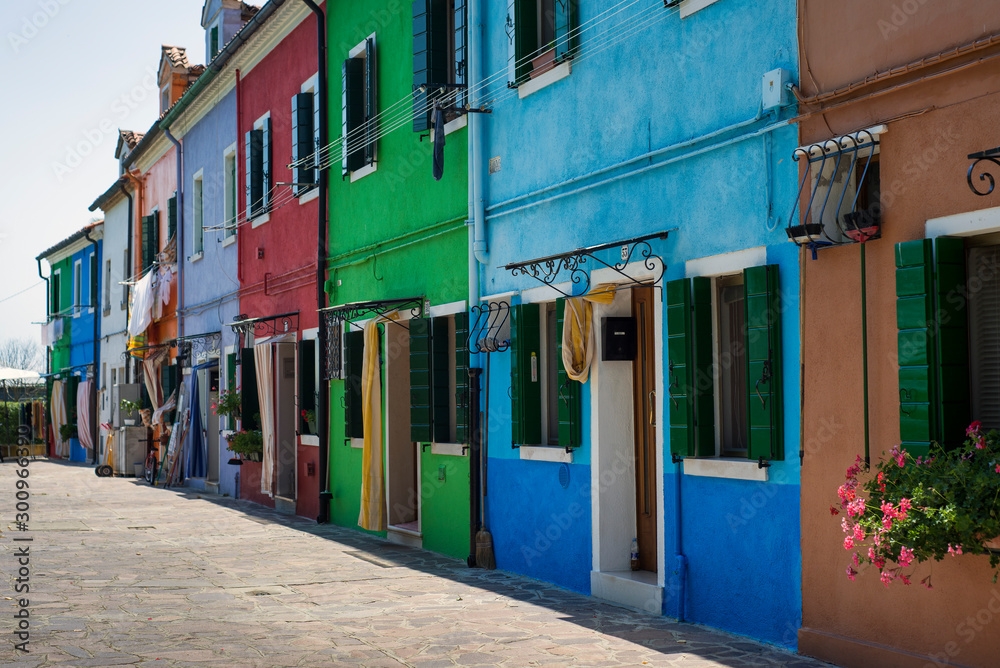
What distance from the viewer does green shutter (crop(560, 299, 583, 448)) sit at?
9.57m

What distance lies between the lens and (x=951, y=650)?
5.83m

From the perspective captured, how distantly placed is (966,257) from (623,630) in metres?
3.43

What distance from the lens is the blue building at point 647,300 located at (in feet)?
23.7

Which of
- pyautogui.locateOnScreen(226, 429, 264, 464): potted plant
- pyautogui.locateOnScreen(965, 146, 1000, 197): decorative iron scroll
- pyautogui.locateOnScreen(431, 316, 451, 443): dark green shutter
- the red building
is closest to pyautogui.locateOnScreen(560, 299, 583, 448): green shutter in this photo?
pyautogui.locateOnScreen(431, 316, 451, 443): dark green shutter

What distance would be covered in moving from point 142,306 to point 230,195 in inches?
230

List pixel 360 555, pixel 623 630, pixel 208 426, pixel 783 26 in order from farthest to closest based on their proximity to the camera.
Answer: pixel 208 426, pixel 360 555, pixel 623 630, pixel 783 26

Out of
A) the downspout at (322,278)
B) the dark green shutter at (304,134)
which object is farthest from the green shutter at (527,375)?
the dark green shutter at (304,134)

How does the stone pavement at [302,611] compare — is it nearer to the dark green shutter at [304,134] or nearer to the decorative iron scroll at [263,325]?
the decorative iron scroll at [263,325]

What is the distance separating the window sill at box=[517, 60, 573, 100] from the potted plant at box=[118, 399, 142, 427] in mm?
17295

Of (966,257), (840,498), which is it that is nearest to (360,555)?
(840,498)

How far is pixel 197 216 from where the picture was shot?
75.1 feet

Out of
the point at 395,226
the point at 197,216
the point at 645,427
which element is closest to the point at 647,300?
the point at 645,427

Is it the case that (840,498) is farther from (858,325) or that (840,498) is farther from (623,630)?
(623,630)

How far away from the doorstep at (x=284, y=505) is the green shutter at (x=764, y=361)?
35.3 ft
